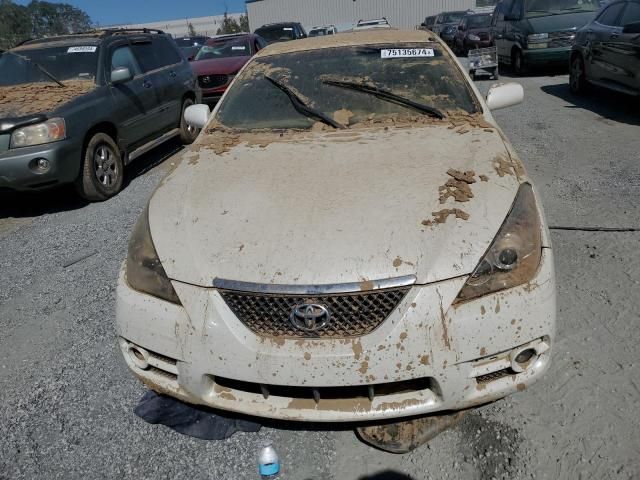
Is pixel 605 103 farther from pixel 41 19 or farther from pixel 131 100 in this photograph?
pixel 41 19

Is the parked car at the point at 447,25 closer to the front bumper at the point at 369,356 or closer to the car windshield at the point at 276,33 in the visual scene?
the car windshield at the point at 276,33

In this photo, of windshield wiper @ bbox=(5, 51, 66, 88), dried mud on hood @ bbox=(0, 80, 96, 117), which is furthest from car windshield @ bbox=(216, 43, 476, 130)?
windshield wiper @ bbox=(5, 51, 66, 88)

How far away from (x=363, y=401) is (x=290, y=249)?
0.65 meters

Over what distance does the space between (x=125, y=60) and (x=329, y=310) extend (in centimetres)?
602

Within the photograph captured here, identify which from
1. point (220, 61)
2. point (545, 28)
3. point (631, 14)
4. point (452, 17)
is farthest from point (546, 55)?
point (452, 17)

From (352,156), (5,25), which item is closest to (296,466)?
(352,156)

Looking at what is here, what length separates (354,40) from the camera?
3.67m

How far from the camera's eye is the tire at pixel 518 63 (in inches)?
465

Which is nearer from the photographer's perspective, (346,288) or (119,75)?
(346,288)

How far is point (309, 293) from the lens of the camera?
189 cm

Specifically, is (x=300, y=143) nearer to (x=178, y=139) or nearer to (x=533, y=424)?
(x=533, y=424)

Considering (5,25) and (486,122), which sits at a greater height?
(5,25)

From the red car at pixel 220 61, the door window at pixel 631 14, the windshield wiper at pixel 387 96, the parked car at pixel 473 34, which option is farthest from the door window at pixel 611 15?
the parked car at pixel 473 34

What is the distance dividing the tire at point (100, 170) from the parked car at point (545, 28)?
935cm
